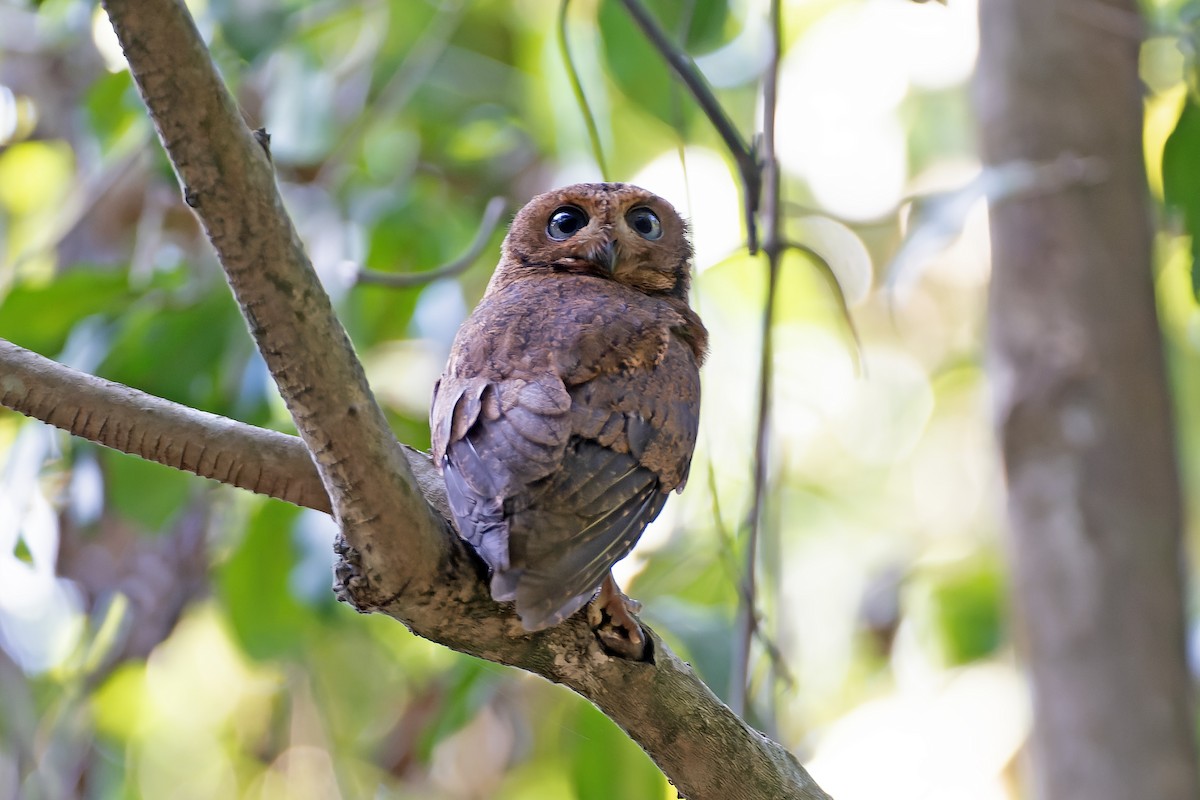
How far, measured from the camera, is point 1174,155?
269cm

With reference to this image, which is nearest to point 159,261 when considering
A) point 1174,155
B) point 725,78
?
point 725,78

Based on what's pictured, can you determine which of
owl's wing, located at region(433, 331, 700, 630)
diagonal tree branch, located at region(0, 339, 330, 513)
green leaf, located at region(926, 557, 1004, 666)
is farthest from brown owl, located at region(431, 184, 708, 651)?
green leaf, located at region(926, 557, 1004, 666)

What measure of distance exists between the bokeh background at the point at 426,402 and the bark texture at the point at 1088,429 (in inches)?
10.9

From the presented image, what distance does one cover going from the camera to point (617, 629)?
1.76 m

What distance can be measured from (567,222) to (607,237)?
0.58ft

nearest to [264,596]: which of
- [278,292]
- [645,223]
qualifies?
[645,223]

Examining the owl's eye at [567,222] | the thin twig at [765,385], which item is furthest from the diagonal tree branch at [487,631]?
the owl's eye at [567,222]

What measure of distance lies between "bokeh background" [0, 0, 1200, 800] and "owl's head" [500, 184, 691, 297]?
0.34ft

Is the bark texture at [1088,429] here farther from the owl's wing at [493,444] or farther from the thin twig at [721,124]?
the owl's wing at [493,444]

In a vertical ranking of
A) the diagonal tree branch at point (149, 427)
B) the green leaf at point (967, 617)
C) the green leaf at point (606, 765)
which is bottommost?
the green leaf at point (967, 617)

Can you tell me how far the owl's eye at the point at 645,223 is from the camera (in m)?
2.79

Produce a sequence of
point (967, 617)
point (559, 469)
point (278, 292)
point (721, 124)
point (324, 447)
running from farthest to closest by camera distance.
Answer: point (967, 617) → point (721, 124) → point (559, 469) → point (324, 447) → point (278, 292)

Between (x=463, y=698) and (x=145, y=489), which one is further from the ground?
(x=145, y=489)

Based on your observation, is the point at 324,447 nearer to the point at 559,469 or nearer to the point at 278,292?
the point at 278,292
